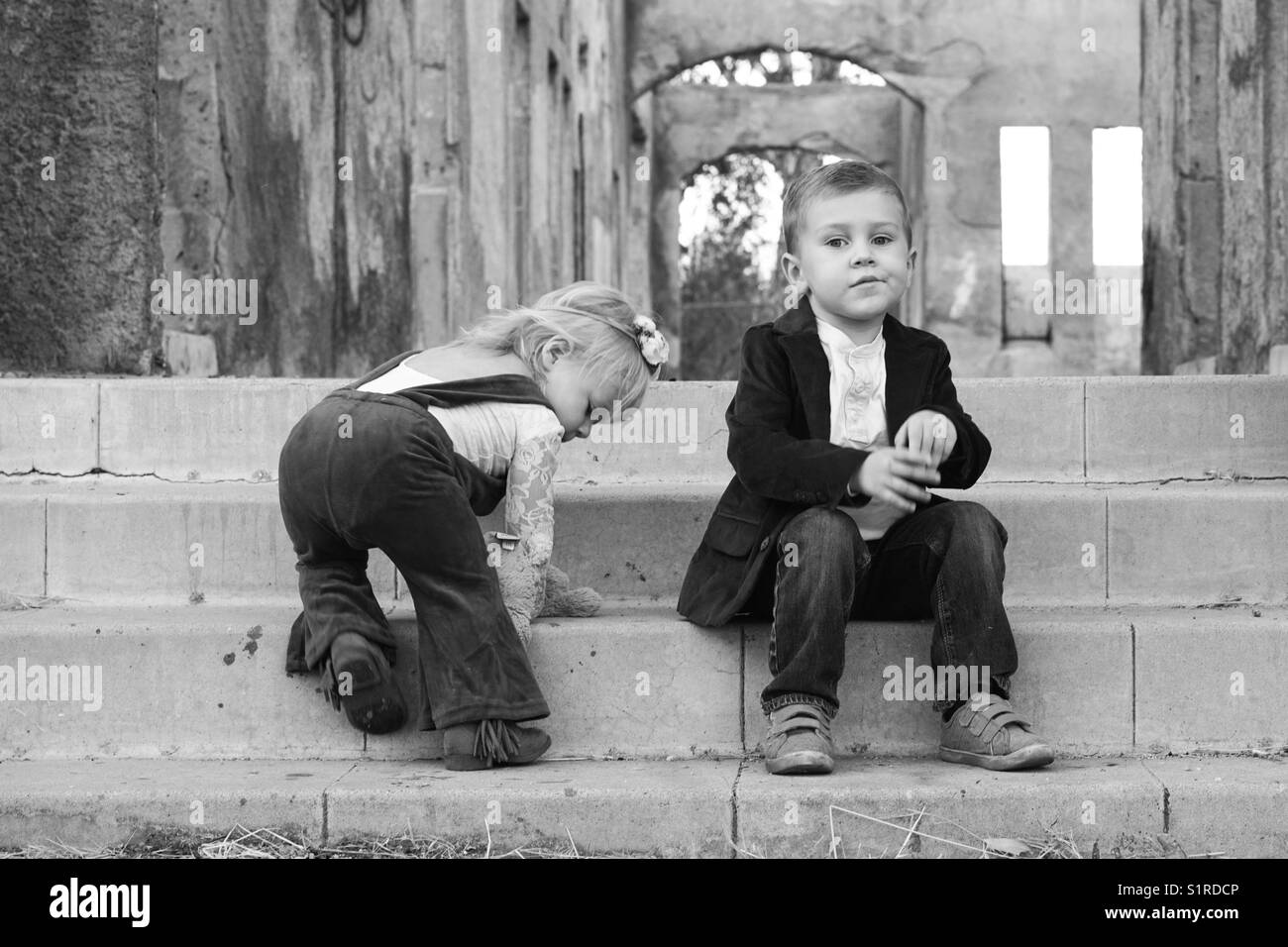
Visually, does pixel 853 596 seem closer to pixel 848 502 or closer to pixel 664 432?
pixel 848 502

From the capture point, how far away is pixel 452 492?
2.90m

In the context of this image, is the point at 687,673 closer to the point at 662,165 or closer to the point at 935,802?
the point at 935,802

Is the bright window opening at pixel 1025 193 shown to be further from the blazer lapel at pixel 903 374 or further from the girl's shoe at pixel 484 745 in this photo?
the girl's shoe at pixel 484 745

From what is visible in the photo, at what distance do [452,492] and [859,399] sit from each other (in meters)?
0.85

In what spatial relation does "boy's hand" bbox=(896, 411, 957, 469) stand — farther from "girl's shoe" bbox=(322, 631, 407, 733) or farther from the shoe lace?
"girl's shoe" bbox=(322, 631, 407, 733)

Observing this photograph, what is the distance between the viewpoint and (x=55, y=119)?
5195 millimetres

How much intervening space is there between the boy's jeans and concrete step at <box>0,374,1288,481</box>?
989 mm

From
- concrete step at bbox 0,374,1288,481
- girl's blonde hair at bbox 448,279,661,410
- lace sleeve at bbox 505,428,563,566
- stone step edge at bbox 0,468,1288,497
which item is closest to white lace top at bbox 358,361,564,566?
lace sleeve at bbox 505,428,563,566

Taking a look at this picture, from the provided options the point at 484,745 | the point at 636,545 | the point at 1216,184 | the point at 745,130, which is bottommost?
the point at 484,745

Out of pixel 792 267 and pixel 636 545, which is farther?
pixel 636 545

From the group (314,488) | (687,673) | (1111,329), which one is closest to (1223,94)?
(687,673)

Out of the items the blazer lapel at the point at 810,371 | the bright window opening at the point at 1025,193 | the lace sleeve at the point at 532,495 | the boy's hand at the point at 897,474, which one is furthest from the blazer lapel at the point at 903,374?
the bright window opening at the point at 1025,193

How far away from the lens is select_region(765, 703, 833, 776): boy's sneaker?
276 centimetres

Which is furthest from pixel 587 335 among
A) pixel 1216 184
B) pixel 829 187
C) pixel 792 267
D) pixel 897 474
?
pixel 1216 184
